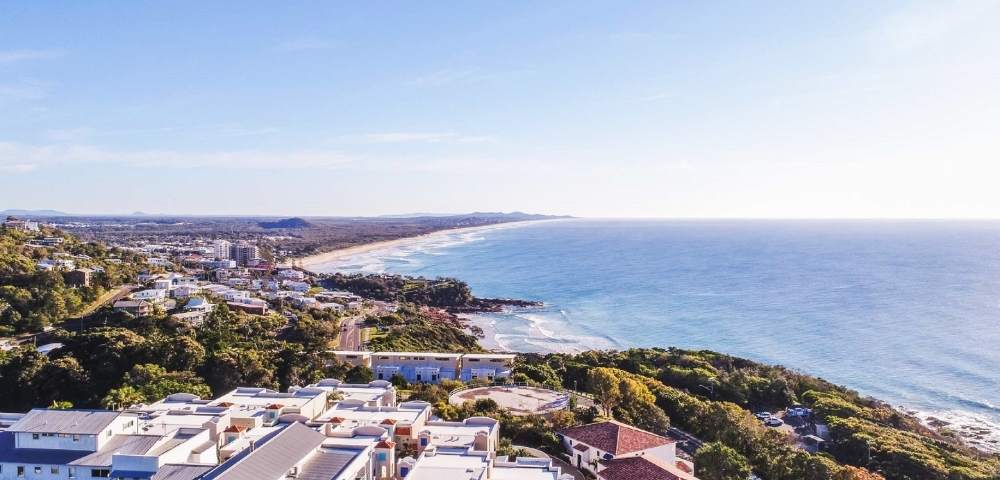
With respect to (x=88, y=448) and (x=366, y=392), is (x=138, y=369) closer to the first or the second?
(x=366, y=392)

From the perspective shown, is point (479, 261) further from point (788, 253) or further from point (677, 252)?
point (788, 253)

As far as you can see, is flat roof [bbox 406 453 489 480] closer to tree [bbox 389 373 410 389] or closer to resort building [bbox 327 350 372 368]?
tree [bbox 389 373 410 389]

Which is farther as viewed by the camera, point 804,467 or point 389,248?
point 389,248

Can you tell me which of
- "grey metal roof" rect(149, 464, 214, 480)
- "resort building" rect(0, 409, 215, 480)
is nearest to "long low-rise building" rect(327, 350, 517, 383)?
"resort building" rect(0, 409, 215, 480)

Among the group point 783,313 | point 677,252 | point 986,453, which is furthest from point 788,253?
point 986,453

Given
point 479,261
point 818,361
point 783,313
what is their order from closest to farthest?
point 818,361 < point 783,313 < point 479,261

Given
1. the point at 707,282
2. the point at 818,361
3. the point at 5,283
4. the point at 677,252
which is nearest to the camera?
the point at 5,283

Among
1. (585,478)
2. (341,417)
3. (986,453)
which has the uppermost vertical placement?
(341,417)

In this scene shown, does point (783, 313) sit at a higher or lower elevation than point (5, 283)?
lower

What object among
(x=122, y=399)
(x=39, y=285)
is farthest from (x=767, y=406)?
(x=39, y=285)
